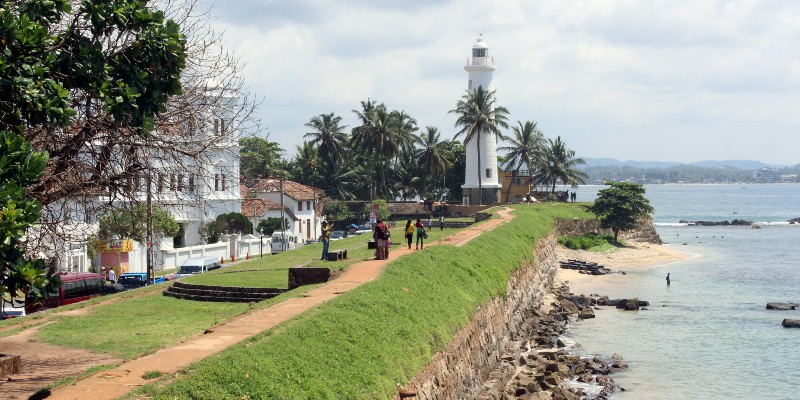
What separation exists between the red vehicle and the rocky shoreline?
50.9 feet

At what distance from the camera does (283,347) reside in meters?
16.7

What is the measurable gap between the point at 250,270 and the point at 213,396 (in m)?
21.8

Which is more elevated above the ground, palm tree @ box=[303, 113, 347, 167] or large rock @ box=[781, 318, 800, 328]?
palm tree @ box=[303, 113, 347, 167]

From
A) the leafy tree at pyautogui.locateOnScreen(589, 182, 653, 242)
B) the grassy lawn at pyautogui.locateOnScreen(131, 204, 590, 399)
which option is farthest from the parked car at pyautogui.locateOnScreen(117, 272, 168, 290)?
the leafy tree at pyautogui.locateOnScreen(589, 182, 653, 242)

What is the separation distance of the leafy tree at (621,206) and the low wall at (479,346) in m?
36.0

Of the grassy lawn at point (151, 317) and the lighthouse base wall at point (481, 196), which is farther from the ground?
the lighthouse base wall at point (481, 196)

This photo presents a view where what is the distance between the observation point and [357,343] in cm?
1892

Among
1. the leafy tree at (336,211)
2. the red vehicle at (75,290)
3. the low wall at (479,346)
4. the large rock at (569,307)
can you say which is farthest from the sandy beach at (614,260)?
the red vehicle at (75,290)

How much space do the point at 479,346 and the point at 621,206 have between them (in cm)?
5367

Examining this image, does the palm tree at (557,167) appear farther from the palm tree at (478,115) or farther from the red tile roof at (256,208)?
the red tile roof at (256,208)

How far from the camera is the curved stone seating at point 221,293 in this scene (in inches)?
1115

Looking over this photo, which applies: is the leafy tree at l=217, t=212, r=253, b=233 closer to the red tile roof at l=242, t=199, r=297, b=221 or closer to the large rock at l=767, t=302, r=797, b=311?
the red tile roof at l=242, t=199, r=297, b=221

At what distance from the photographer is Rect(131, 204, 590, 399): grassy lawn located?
1452cm

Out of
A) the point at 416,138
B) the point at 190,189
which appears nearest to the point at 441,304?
the point at 190,189
